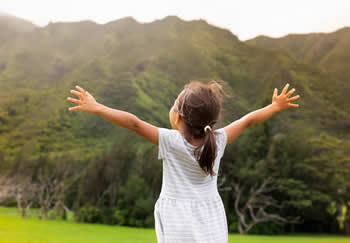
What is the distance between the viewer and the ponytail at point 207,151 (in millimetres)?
1310

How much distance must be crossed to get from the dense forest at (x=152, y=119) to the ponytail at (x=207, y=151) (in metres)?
7.00

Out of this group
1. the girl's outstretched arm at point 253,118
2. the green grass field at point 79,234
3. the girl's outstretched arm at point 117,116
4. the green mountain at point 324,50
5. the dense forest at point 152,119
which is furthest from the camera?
the green mountain at point 324,50

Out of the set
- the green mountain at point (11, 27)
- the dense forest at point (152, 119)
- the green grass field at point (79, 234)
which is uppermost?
the green mountain at point (11, 27)

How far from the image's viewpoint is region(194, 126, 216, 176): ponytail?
131 cm

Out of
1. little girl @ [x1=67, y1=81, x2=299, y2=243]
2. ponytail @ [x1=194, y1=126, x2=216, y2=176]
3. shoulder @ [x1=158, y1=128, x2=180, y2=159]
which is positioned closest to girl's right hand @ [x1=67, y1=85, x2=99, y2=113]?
little girl @ [x1=67, y1=81, x2=299, y2=243]

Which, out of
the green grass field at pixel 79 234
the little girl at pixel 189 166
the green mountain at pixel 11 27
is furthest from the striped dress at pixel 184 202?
the green mountain at pixel 11 27

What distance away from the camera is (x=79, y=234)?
1128 cm

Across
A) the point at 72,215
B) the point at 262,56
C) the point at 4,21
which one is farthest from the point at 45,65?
the point at 262,56

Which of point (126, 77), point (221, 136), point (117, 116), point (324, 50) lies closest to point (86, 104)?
point (117, 116)

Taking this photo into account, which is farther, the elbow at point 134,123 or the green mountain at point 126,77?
the green mountain at point 126,77

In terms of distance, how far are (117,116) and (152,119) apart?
18132 millimetres

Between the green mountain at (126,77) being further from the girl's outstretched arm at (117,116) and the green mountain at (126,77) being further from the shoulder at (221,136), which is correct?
the girl's outstretched arm at (117,116)

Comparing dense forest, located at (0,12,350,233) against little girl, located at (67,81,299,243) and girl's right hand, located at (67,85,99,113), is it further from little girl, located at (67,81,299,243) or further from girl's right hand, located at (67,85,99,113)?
girl's right hand, located at (67,85,99,113)

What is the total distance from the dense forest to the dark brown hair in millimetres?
6968
